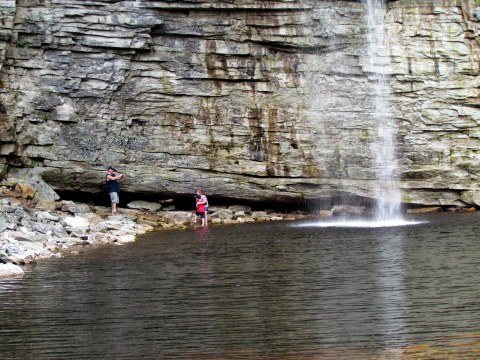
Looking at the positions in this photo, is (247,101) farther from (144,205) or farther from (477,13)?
(477,13)

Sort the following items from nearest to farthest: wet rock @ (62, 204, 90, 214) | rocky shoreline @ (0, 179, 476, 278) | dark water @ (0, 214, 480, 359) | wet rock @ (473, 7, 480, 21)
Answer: dark water @ (0, 214, 480, 359)
rocky shoreline @ (0, 179, 476, 278)
wet rock @ (62, 204, 90, 214)
wet rock @ (473, 7, 480, 21)

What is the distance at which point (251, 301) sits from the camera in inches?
623

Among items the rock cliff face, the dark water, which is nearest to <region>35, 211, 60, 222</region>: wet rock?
the rock cliff face

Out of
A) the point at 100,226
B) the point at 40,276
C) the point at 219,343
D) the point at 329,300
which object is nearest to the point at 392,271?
the point at 329,300

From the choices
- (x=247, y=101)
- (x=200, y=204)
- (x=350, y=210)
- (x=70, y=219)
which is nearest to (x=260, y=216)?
(x=200, y=204)

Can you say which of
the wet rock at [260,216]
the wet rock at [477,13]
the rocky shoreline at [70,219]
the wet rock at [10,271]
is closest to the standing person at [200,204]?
the rocky shoreline at [70,219]

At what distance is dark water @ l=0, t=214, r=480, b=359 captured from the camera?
41.3ft

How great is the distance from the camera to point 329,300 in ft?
51.0

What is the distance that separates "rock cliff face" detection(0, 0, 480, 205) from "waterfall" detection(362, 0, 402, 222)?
30 cm

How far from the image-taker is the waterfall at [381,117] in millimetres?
34375

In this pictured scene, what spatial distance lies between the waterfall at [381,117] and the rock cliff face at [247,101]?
0.97 feet

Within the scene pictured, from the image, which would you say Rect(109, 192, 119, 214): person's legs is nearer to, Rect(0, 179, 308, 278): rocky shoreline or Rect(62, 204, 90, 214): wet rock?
Rect(0, 179, 308, 278): rocky shoreline

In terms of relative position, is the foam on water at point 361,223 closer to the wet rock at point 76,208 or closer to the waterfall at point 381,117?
the waterfall at point 381,117

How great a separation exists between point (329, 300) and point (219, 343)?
3.48m
